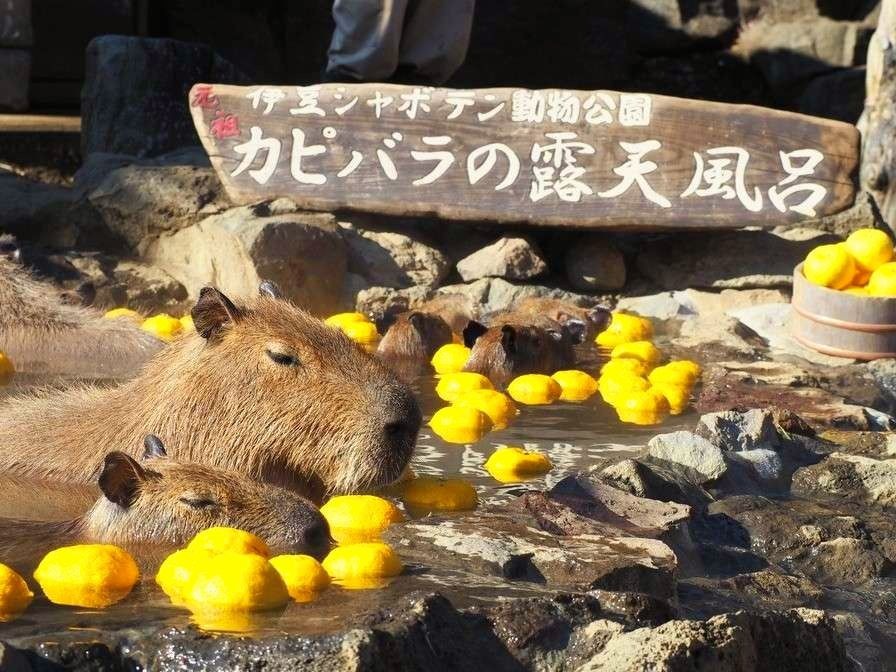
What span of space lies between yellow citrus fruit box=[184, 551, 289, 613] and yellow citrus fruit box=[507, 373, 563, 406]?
3.41 metres

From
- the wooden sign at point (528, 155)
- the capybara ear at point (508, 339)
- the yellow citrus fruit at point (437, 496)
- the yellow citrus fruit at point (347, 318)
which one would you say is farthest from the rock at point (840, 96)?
the yellow citrus fruit at point (437, 496)

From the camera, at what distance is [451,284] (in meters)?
9.38

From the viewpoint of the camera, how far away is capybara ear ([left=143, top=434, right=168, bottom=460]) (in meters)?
4.28

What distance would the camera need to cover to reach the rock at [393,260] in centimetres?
917

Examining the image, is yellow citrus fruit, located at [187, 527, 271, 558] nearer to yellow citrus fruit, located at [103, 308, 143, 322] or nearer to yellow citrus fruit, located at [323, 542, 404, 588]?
yellow citrus fruit, located at [323, 542, 404, 588]

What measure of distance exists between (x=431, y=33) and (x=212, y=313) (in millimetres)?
5688

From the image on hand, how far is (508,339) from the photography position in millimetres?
7289

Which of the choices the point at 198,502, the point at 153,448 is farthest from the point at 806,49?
the point at 198,502

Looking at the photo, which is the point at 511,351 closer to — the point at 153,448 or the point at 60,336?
the point at 60,336

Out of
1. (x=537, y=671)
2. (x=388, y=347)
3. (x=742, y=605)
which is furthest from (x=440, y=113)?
(x=537, y=671)

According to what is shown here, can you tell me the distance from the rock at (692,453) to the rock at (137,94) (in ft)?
19.7

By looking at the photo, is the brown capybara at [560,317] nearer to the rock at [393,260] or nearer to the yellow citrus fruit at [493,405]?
the rock at [393,260]

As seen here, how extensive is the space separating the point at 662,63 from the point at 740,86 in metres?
0.76

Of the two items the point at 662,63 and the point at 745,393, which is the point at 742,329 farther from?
the point at 662,63
